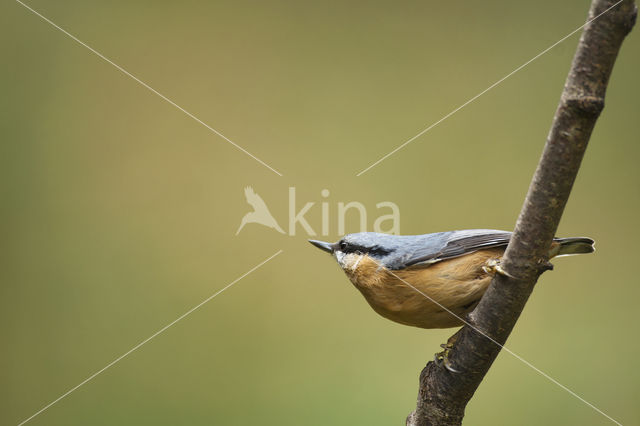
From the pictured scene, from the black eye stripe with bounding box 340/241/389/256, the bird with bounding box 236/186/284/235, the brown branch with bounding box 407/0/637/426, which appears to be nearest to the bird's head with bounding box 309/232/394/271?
the black eye stripe with bounding box 340/241/389/256

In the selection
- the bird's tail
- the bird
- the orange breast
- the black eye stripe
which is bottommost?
the orange breast

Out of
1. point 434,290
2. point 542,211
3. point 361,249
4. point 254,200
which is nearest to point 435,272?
point 434,290

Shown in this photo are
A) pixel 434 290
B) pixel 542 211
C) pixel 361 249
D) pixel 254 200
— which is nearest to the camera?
pixel 542 211

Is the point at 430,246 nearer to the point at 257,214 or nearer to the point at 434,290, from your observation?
the point at 434,290

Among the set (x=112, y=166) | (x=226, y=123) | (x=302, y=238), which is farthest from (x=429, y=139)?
(x=112, y=166)

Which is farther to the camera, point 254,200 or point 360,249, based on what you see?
point 254,200

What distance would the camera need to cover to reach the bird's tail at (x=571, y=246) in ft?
5.63

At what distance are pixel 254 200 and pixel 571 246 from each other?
200cm

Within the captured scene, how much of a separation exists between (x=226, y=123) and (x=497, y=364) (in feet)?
6.76

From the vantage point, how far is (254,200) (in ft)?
11.1

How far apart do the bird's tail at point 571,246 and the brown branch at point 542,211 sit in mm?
537

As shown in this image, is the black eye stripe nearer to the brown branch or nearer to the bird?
the brown branch

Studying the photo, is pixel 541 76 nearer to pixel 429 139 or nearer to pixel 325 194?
pixel 429 139

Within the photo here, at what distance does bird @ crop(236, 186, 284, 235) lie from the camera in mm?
3332
